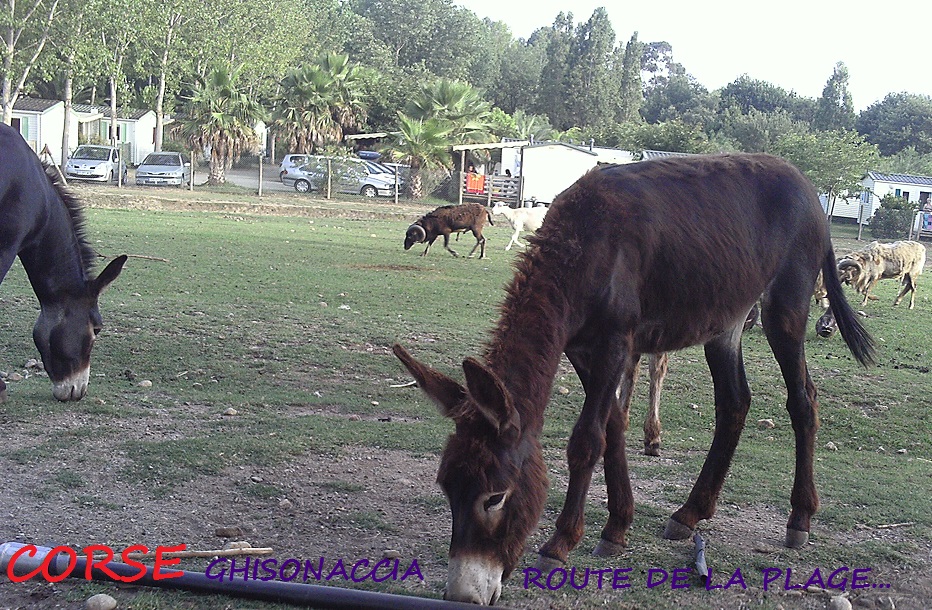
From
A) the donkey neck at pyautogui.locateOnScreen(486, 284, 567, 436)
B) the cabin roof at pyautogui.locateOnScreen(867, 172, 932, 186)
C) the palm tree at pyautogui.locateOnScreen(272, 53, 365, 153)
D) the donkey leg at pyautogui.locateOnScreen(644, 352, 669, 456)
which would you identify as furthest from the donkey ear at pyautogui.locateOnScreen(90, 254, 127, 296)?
the cabin roof at pyautogui.locateOnScreen(867, 172, 932, 186)

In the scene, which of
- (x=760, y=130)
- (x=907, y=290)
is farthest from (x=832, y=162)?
(x=907, y=290)

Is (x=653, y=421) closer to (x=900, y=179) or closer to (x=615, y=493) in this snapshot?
(x=615, y=493)

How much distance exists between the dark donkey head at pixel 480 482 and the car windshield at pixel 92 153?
1603 inches

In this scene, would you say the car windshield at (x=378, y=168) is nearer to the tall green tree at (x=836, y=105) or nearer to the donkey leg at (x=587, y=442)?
the donkey leg at (x=587, y=442)

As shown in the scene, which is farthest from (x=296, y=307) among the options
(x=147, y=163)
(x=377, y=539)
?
(x=147, y=163)

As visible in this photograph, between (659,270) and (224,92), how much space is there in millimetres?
39035

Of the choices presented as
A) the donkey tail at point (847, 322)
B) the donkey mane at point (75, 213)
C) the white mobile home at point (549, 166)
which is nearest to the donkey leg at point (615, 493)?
the donkey tail at point (847, 322)

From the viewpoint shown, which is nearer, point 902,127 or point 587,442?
point 587,442

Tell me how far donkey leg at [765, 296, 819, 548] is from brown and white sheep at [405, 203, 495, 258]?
16.6 metres

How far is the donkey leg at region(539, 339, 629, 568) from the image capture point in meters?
4.26

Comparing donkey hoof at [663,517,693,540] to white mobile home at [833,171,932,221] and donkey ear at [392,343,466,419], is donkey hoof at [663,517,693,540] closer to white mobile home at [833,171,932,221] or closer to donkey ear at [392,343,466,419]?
donkey ear at [392,343,466,419]

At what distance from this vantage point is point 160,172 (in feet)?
126

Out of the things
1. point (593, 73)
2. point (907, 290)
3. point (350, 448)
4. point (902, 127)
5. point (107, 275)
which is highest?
point (593, 73)

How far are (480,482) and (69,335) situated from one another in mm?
4782
